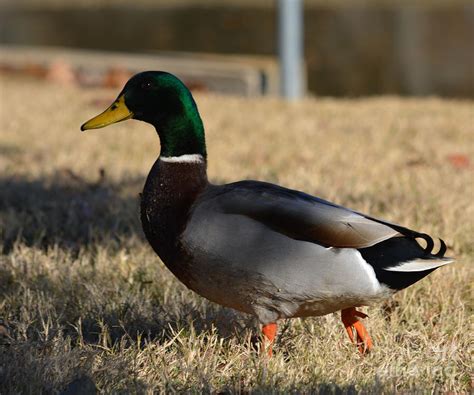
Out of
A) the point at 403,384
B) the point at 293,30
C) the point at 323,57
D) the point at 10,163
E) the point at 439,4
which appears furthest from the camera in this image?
the point at 439,4

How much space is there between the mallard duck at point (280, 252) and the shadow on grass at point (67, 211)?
4.87 ft

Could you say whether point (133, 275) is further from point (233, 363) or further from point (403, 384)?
point (403, 384)

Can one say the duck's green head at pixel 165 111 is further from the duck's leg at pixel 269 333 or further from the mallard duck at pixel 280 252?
the duck's leg at pixel 269 333

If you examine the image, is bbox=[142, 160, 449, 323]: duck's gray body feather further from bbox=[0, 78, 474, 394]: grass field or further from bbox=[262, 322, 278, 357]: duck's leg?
bbox=[0, 78, 474, 394]: grass field

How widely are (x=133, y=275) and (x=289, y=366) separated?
3.94 ft

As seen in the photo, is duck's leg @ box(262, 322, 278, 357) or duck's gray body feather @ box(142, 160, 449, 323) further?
duck's leg @ box(262, 322, 278, 357)

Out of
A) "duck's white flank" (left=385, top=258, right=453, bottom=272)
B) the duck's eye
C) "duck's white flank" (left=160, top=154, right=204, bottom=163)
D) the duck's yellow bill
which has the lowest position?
"duck's white flank" (left=385, top=258, right=453, bottom=272)

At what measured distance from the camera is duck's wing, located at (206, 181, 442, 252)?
3049 millimetres

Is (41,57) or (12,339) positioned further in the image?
(41,57)

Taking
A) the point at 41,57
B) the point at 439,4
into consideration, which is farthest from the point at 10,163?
the point at 439,4

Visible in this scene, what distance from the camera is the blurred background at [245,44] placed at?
41.1ft

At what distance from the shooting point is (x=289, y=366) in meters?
3.06

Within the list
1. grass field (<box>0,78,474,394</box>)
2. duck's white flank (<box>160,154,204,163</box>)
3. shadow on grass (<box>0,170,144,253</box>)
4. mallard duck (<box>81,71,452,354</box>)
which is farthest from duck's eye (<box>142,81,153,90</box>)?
shadow on grass (<box>0,170,144,253</box>)

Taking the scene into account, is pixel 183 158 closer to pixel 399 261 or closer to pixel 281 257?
pixel 281 257
